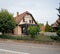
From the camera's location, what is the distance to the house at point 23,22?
56.4 m

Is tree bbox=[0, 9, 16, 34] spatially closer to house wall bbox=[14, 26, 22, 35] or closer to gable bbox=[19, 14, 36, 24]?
house wall bbox=[14, 26, 22, 35]

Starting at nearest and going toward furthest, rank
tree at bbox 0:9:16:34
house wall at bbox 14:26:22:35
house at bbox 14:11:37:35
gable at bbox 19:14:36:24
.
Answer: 1. tree at bbox 0:9:16:34
2. house wall at bbox 14:26:22:35
3. house at bbox 14:11:37:35
4. gable at bbox 19:14:36:24

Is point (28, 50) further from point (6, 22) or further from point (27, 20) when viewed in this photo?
point (27, 20)

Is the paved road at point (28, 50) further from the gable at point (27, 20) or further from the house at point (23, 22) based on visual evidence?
the gable at point (27, 20)

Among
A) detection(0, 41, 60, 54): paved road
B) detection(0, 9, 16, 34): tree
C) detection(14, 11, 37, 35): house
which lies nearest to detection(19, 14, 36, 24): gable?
detection(14, 11, 37, 35): house

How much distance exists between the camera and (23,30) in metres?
57.5

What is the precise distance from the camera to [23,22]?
5834 centimetres

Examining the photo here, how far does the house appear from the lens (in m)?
56.4

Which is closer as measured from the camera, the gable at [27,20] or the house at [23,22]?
the house at [23,22]

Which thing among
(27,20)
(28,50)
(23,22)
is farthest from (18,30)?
(28,50)

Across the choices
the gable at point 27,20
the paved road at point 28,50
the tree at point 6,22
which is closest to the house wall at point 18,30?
the gable at point 27,20

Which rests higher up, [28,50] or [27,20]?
[27,20]

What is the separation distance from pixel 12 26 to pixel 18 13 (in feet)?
70.2

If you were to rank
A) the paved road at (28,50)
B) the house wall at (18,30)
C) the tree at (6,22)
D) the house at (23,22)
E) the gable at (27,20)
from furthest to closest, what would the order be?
the gable at (27,20), the house at (23,22), the house wall at (18,30), the tree at (6,22), the paved road at (28,50)
